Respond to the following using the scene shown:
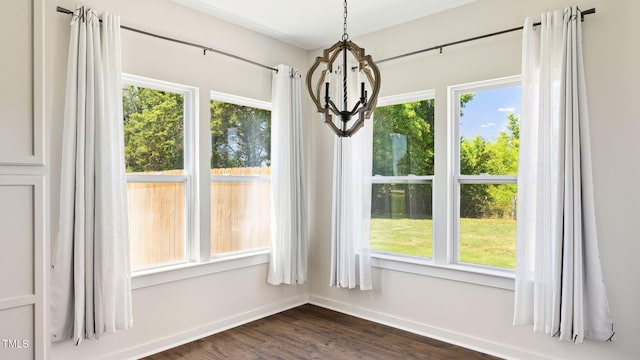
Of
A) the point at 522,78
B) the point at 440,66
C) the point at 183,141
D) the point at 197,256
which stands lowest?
the point at 197,256

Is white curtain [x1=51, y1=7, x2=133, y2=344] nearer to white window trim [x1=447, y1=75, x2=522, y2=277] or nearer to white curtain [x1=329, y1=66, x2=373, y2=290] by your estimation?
white curtain [x1=329, y1=66, x2=373, y2=290]

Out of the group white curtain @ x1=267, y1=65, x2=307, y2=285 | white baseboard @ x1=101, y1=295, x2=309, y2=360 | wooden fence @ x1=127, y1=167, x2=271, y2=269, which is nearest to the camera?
white baseboard @ x1=101, y1=295, x2=309, y2=360

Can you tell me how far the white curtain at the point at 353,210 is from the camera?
377 cm

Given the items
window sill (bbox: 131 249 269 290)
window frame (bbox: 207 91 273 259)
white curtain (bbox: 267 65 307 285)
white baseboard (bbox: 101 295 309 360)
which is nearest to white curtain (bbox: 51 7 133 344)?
window sill (bbox: 131 249 269 290)

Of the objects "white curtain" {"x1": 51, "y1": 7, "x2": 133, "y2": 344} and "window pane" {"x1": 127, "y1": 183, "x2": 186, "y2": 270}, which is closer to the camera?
"white curtain" {"x1": 51, "y1": 7, "x2": 133, "y2": 344}

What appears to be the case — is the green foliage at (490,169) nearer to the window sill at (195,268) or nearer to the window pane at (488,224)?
the window pane at (488,224)

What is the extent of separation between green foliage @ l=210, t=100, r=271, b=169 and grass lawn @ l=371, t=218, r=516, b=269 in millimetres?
1409

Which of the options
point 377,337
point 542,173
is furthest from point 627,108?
point 377,337

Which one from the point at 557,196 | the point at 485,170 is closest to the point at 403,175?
the point at 485,170

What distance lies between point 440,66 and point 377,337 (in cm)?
248

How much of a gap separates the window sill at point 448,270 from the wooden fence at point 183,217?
4.17 ft

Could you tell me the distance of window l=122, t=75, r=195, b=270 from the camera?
3078mm

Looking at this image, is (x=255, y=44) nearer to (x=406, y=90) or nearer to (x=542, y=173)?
(x=406, y=90)

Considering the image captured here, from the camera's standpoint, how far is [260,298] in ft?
13.0
